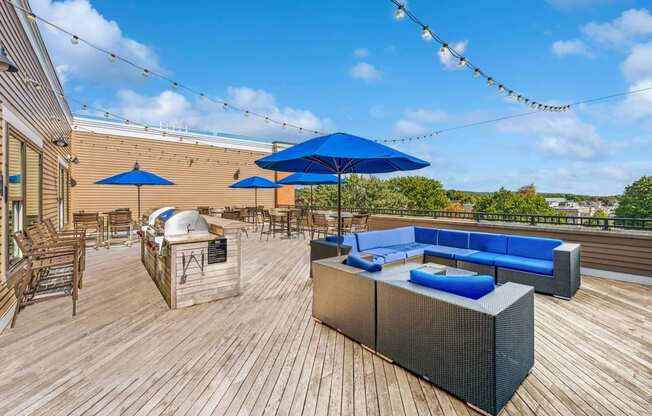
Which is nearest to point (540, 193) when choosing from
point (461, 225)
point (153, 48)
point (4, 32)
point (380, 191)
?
point (380, 191)

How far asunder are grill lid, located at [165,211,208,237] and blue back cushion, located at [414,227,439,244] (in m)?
3.88

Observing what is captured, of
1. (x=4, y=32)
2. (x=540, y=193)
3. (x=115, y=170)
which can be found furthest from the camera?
(x=540, y=193)

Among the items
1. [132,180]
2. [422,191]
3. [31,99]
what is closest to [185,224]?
[31,99]

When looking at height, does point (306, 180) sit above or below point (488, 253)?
above

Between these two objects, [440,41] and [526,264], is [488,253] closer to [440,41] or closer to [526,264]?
[526,264]

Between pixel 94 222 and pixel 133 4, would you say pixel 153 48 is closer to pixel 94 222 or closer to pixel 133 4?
pixel 133 4

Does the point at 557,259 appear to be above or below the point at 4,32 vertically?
below

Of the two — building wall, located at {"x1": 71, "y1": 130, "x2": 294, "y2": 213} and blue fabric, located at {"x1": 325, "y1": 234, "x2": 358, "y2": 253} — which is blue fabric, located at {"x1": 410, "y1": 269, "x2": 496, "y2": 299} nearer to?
blue fabric, located at {"x1": 325, "y1": 234, "x2": 358, "y2": 253}

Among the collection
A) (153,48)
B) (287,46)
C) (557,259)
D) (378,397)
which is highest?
(287,46)

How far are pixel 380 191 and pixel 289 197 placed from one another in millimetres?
7284

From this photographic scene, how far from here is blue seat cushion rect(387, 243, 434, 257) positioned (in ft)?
15.7

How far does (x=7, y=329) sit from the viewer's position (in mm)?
2914

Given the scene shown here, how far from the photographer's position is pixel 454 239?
5293mm

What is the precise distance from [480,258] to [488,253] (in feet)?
1.63
